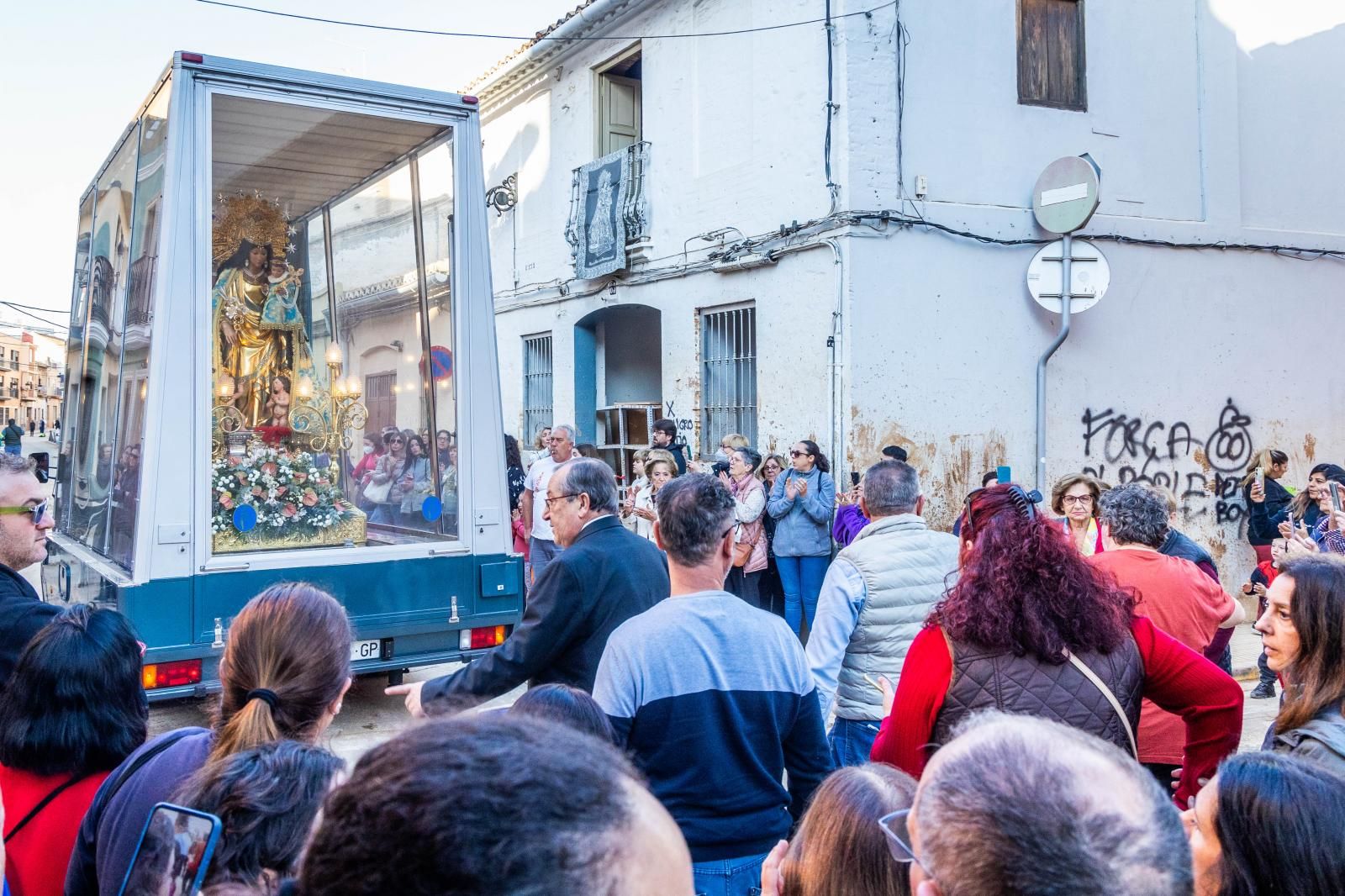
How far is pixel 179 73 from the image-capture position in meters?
5.37

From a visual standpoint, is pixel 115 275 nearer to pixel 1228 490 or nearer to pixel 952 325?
pixel 952 325

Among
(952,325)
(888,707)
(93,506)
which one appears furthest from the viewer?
(952,325)

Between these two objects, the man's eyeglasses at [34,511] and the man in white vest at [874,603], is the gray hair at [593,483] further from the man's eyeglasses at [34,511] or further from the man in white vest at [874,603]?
the man's eyeglasses at [34,511]

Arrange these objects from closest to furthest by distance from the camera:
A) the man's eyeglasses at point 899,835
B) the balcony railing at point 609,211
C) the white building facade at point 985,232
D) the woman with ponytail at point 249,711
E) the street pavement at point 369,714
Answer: the man's eyeglasses at point 899,835, the woman with ponytail at point 249,711, the street pavement at point 369,714, the white building facade at point 985,232, the balcony railing at point 609,211

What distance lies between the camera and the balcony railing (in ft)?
40.0

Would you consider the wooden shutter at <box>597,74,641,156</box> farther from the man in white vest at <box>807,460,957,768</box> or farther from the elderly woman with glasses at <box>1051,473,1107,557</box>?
the man in white vest at <box>807,460,957,768</box>

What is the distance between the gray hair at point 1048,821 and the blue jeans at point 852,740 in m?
2.57

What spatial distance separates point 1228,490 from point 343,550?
9065mm

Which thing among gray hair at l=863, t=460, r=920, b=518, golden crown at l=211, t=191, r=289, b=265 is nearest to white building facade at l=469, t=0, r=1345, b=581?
golden crown at l=211, t=191, r=289, b=265

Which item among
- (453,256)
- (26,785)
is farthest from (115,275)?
(26,785)

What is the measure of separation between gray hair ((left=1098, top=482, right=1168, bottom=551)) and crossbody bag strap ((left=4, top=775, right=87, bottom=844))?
3.36m

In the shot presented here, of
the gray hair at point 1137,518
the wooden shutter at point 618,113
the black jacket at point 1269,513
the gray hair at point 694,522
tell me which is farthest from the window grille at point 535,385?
the gray hair at point 694,522

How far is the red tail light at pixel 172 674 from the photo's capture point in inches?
205

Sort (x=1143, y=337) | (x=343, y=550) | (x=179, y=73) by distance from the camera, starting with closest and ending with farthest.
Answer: (x=179, y=73)
(x=343, y=550)
(x=1143, y=337)
